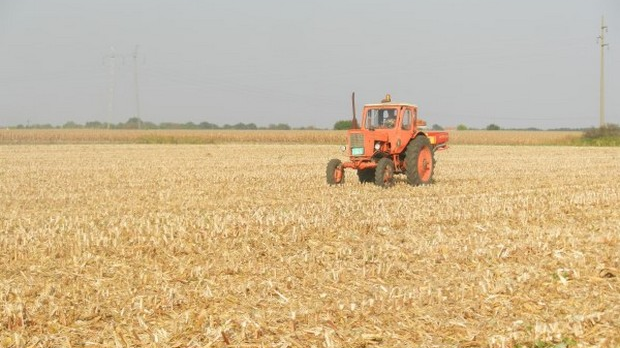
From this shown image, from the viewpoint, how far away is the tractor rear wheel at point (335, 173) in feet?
52.5

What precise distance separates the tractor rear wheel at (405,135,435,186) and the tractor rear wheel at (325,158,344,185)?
1.42 meters

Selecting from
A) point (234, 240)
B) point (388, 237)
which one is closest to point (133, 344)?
point (234, 240)

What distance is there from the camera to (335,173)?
52.8ft

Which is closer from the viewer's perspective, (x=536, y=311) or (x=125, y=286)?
(x=536, y=311)

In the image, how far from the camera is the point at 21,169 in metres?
22.0

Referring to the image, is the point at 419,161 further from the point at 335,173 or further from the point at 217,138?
the point at 217,138

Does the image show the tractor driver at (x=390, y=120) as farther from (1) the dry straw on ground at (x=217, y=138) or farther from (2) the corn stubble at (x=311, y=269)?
(1) the dry straw on ground at (x=217, y=138)

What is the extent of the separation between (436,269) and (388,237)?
1.82m

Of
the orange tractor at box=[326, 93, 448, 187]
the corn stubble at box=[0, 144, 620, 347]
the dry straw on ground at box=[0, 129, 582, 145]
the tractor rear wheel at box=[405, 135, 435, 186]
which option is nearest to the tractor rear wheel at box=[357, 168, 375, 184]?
the orange tractor at box=[326, 93, 448, 187]

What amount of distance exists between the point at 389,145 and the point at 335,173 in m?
1.30

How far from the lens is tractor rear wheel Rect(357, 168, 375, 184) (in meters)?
16.6

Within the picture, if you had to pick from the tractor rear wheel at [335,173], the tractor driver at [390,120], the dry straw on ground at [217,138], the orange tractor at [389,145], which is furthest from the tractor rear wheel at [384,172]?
the dry straw on ground at [217,138]

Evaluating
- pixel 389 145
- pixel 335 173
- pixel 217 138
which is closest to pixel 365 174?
pixel 335 173

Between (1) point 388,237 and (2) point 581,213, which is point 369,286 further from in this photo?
(2) point 581,213
